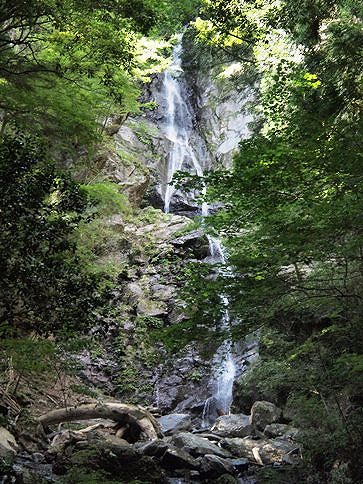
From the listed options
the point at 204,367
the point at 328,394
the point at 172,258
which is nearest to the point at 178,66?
the point at 172,258

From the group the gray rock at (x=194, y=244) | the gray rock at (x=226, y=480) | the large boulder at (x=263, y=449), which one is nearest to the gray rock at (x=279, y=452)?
the large boulder at (x=263, y=449)

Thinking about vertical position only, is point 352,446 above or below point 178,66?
below

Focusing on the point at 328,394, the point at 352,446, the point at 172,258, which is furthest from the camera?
the point at 172,258

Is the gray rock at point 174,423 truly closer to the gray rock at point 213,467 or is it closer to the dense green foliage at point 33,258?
the gray rock at point 213,467

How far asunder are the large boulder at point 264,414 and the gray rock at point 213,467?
2767mm

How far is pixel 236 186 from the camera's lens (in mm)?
5680

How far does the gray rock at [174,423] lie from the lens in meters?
11.4

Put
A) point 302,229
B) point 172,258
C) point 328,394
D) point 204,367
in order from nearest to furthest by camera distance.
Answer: point 302,229
point 328,394
point 204,367
point 172,258

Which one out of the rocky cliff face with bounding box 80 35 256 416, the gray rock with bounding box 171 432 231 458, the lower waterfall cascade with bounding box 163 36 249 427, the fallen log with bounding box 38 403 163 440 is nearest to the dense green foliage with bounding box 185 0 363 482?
the rocky cliff face with bounding box 80 35 256 416

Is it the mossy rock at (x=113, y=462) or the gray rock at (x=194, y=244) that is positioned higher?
the gray rock at (x=194, y=244)

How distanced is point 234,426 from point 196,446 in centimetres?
263

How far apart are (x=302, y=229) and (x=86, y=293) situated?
112 inches

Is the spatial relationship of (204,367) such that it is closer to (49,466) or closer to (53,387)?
(53,387)

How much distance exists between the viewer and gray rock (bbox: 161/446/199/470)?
8.18m
